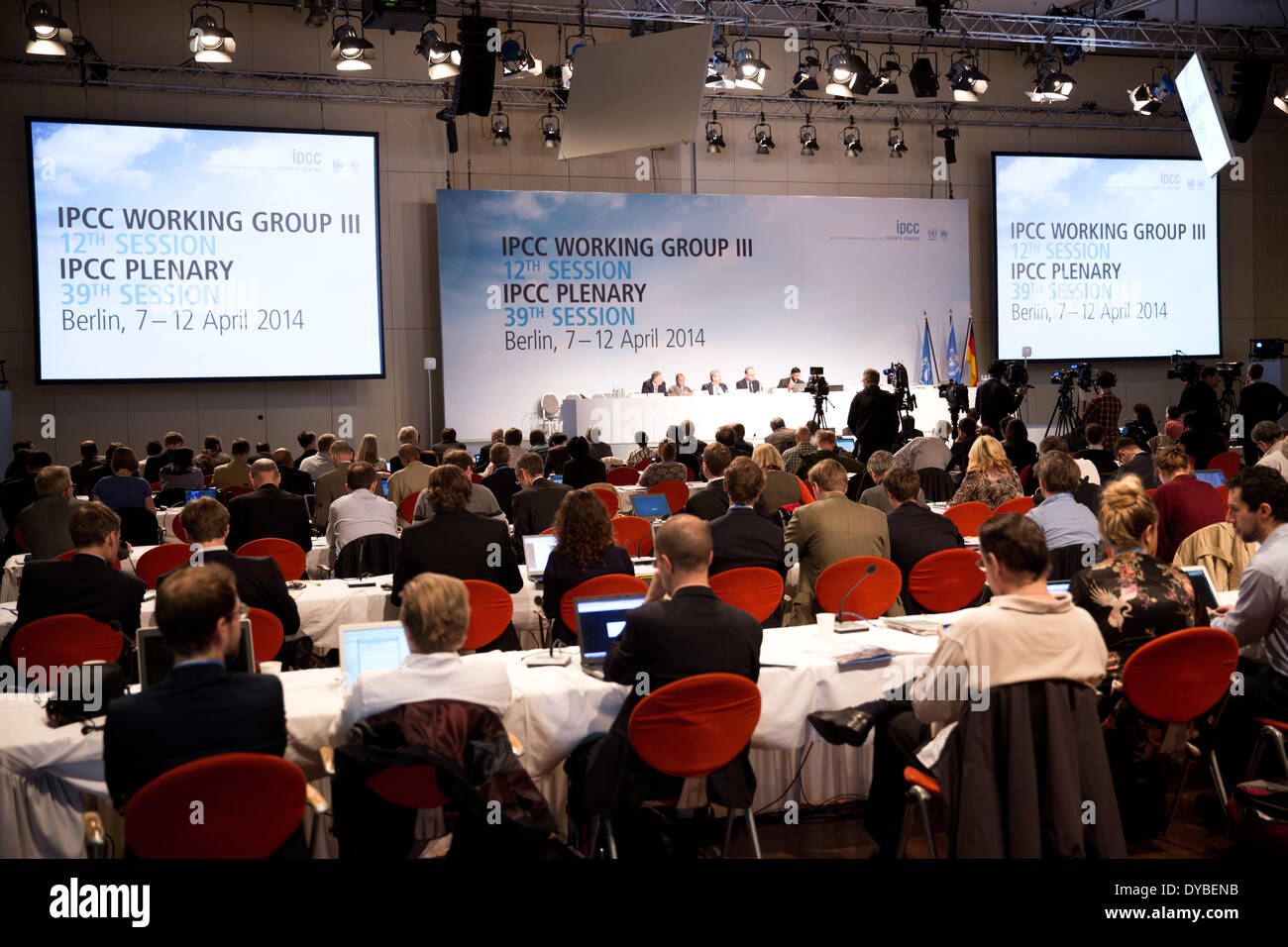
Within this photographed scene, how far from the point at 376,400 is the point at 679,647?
542 inches

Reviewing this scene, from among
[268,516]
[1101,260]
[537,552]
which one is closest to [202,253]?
[268,516]

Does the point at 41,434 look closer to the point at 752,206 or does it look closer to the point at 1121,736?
the point at 752,206

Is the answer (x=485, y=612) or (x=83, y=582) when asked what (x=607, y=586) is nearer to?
(x=485, y=612)

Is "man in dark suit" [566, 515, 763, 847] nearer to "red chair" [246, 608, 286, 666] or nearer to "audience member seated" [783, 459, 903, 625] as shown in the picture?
"red chair" [246, 608, 286, 666]

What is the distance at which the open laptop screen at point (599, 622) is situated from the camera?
406 cm

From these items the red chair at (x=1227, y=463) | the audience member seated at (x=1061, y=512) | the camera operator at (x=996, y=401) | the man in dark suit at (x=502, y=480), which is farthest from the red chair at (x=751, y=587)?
the camera operator at (x=996, y=401)

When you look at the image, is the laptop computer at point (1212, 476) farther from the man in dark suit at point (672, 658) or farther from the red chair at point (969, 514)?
the man in dark suit at point (672, 658)

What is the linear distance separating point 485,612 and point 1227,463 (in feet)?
24.2

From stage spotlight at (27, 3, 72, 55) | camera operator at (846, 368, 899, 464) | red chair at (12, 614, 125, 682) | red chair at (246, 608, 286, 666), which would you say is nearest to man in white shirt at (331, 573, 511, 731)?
red chair at (246, 608, 286, 666)

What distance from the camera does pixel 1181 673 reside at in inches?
142

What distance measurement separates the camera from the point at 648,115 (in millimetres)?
7914

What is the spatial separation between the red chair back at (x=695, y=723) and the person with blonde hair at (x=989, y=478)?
4.54 m
